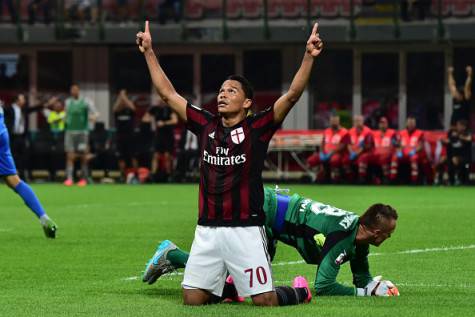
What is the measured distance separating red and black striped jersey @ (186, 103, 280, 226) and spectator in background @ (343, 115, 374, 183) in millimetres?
20821

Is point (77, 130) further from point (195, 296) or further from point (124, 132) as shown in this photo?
point (195, 296)

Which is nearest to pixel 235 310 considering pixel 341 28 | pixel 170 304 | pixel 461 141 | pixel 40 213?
pixel 170 304

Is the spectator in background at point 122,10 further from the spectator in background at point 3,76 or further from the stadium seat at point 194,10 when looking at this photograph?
the spectator in background at point 3,76

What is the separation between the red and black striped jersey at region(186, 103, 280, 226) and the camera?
8867 millimetres

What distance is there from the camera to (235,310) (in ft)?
28.3

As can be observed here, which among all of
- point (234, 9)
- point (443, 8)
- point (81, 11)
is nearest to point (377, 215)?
point (443, 8)

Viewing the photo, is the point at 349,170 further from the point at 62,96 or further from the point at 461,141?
the point at 62,96

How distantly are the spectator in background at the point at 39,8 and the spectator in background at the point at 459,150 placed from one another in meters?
12.8

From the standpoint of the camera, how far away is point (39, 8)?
1457 inches

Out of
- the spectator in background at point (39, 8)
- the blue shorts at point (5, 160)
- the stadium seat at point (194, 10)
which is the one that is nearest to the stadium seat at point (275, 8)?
the stadium seat at point (194, 10)

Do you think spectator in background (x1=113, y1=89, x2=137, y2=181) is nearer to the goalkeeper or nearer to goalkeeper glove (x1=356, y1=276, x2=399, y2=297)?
the goalkeeper

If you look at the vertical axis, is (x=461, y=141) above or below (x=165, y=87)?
below

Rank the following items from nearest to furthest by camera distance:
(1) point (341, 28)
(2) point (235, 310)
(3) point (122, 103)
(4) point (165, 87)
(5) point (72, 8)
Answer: (2) point (235, 310), (4) point (165, 87), (3) point (122, 103), (1) point (341, 28), (5) point (72, 8)

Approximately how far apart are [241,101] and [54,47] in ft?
97.3
